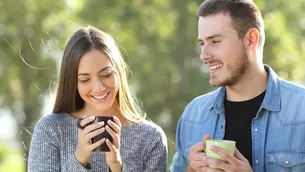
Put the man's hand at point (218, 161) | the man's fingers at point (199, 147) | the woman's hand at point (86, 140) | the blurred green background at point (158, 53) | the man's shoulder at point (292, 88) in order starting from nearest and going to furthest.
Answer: the man's hand at point (218, 161) → the man's fingers at point (199, 147) → the woman's hand at point (86, 140) → the man's shoulder at point (292, 88) → the blurred green background at point (158, 53)

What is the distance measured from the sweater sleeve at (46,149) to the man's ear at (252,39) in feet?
3.52

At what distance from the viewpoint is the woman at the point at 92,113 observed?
3.85m

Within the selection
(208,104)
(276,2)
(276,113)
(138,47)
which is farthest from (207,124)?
(138,47)

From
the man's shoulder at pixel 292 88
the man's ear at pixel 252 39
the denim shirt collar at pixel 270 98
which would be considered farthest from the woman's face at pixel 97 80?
the man's shoulder at pixel 292 88

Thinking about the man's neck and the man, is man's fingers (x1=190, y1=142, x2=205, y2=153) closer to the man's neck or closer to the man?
the man

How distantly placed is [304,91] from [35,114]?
1033 centimetres

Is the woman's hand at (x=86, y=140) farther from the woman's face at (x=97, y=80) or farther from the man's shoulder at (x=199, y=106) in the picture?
the man's shoulder at (x=199, y=106)

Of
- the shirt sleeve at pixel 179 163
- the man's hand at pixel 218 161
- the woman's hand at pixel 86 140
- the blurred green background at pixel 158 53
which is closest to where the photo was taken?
the man's hand at pixel 218 161

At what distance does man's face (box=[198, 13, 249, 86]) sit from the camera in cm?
372

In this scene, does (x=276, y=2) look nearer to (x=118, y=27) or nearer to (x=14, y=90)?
(x=118, y=27)

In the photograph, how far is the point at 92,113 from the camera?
4.05 meters

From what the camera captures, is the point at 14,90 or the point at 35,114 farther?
the point at 14,90

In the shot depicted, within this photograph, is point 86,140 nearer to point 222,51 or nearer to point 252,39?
point 222,51

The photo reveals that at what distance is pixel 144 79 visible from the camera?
15.1 meters
